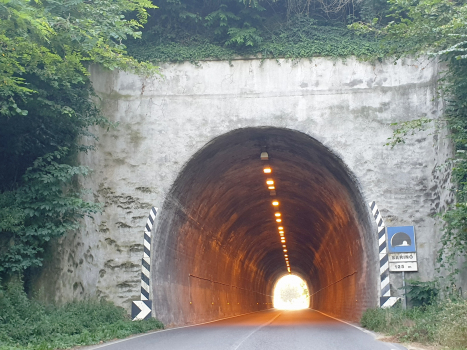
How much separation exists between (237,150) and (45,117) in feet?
21.1

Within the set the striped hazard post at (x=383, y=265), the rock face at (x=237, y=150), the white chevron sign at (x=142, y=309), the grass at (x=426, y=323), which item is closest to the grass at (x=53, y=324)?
the white chevron sign at (x=142, y=309)

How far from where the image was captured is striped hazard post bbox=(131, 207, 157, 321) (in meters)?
13.4

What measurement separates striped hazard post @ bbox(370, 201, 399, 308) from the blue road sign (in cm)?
18

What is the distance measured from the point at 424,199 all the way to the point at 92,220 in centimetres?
902

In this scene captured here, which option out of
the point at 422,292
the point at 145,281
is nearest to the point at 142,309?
the point at 145,281

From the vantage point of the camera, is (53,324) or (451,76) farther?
(451,76)

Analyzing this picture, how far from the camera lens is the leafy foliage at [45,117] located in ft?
36.3

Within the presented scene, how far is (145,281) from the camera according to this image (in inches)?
545

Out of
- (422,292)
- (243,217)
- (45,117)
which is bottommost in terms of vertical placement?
(422,292)

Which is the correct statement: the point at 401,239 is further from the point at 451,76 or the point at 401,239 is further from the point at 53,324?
the point at 53,324

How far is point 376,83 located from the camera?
1484 centimetres

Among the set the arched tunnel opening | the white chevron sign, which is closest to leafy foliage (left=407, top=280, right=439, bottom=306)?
the arched tunnel opening

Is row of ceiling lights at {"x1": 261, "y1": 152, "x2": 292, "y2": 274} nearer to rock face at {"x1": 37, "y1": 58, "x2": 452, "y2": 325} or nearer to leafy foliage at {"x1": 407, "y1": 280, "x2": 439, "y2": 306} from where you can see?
rock face at {"x1": 37, "y1": 58, "x2": 452, "y2": 325}

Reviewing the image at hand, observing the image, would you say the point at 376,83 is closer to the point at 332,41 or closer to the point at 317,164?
the point at 332,41
